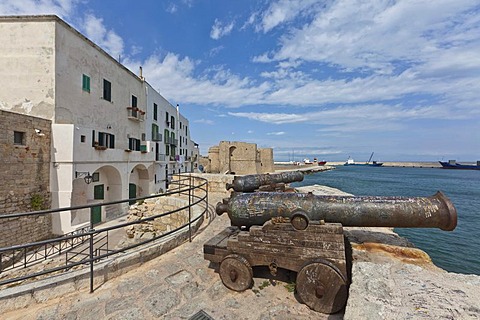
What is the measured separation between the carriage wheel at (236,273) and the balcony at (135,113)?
17126 millimetres

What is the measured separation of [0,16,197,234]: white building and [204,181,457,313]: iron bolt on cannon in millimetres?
11514

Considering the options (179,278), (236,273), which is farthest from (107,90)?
(236,273)

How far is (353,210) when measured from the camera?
2492 millimetres

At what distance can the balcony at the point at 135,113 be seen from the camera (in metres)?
16.9

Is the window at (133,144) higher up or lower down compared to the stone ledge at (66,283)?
higher up

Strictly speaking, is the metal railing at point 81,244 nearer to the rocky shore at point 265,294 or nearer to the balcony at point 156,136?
the rocky shore at point 265,294

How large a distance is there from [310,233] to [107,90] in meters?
16.5

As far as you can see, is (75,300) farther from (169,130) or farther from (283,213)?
(169,130)

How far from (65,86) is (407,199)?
14.7 m

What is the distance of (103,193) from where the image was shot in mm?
14453

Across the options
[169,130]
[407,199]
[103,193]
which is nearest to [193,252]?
[407,199]

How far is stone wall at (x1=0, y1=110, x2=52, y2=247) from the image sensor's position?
8.88 m

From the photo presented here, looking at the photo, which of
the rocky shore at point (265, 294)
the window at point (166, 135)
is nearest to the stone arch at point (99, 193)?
the window at point (166, 135)

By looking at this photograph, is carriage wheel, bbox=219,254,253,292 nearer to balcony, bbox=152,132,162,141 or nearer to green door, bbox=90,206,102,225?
green door, bbox=90,206,102,225
